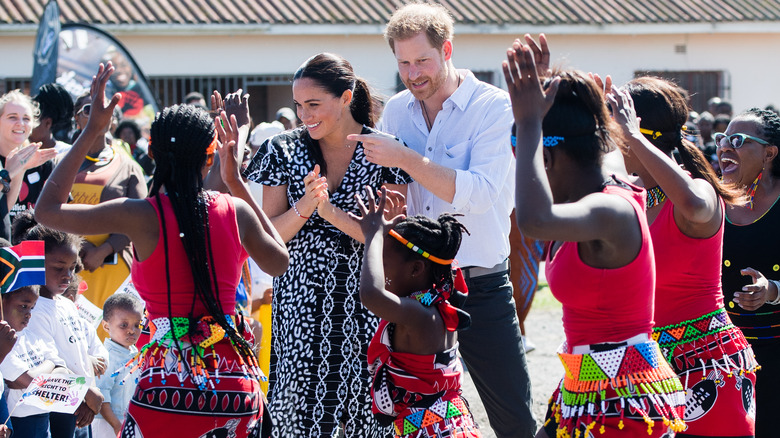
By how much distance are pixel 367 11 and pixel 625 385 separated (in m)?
15.2

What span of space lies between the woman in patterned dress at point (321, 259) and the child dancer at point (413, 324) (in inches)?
12.6

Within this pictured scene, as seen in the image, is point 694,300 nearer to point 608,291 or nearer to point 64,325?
point 608,291

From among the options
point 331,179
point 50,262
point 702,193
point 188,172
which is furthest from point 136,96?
point 702,193

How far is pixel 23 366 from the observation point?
4602mm

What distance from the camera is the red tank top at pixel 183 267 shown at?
127 inches

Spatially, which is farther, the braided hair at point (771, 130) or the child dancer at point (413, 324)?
the braided hair at point (771, 130)

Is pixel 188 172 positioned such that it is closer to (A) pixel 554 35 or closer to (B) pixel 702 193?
(B) pixel 702 193

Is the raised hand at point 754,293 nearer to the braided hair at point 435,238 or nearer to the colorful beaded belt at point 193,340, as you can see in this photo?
the braided hair at point 435,238

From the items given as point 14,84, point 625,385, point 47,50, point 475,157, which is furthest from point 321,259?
point 14,84

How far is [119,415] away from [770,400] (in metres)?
3.54

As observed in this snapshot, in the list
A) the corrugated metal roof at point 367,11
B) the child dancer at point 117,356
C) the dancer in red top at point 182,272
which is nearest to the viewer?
the dancer in red top at point 182,272

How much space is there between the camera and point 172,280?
3238 millimetres

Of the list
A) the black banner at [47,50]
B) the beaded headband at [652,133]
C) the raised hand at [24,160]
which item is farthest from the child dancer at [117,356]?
the black banner at [47,50]

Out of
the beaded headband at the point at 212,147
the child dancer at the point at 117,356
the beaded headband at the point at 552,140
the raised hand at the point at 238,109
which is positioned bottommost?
the child dancer at the point at 117,356
